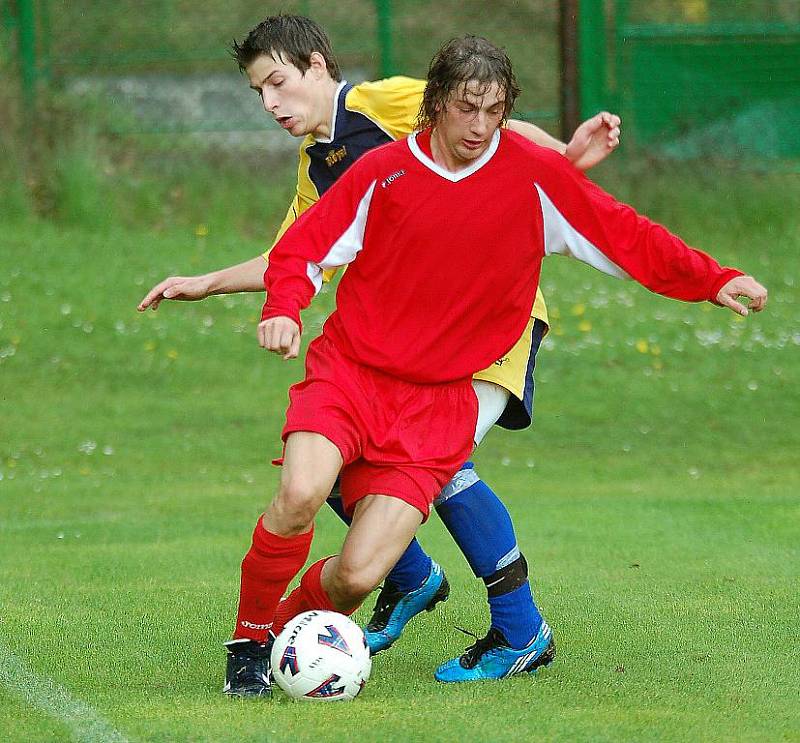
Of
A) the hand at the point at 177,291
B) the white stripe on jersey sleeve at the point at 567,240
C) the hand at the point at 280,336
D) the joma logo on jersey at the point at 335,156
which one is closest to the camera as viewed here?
the hand at the point at 280,336

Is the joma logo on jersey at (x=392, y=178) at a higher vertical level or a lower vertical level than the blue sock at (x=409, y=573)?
higher

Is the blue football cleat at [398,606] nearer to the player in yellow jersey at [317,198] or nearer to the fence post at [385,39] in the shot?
the player in yellow jersey at [317,198]

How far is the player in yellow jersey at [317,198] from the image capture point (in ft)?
16.1

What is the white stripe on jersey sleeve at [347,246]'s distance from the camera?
15.5ft

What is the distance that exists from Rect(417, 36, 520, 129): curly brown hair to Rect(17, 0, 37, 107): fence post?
10560mm

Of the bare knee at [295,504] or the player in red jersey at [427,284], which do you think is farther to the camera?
the player in red jersey at [427,284]

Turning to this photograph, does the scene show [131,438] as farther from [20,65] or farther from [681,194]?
[681,194]

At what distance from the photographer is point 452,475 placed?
4770 mm

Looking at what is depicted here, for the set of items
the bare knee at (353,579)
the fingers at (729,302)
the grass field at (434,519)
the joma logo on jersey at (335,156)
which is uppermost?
the joma logo on jersey at (335,156)

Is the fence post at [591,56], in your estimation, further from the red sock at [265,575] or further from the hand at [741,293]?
the red sock at [265,575]

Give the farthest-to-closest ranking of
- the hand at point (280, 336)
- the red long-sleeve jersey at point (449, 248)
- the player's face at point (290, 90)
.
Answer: the player's face at point (290, 90), the red long-sleeve jersey at point (449, 248), the hand at point (280, 336)

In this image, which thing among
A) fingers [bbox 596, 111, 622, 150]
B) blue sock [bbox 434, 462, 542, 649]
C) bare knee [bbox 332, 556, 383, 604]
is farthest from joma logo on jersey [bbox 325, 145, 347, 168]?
bare knee [bbox 332, 556, 383, 604]

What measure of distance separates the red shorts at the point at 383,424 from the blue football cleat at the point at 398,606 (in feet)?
2.07

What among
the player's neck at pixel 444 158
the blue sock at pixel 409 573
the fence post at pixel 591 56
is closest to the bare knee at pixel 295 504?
the blue sock at pixel 409 573
